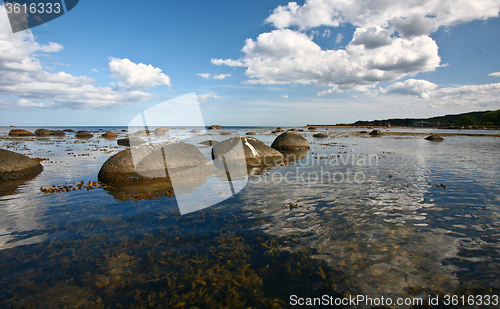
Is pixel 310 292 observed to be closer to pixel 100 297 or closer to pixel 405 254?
pixel 405 254

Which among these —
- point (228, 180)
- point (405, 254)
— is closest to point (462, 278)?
point (405, 254)

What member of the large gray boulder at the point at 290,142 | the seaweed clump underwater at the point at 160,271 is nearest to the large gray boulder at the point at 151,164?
the seaweed clump underwater at the point at 160,271

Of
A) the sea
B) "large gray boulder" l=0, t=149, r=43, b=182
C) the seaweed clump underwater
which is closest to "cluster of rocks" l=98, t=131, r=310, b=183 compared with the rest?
the sea

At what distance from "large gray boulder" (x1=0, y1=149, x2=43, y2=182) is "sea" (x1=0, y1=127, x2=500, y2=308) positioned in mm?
3206

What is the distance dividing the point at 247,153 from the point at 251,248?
1359 centimetres

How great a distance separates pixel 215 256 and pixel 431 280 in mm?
4489

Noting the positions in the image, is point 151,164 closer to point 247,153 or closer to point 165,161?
point 165,161

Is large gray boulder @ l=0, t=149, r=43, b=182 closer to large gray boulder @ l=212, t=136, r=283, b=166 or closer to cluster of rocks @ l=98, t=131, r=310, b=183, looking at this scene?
cluster of rocks @ l=98, t=131, r=310, b=183

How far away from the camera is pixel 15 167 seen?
12.8 metres

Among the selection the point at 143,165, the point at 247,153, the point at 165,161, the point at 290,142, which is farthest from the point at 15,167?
the point at 290,142

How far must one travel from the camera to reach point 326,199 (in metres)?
9.09

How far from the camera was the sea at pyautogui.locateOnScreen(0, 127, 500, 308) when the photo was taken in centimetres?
405

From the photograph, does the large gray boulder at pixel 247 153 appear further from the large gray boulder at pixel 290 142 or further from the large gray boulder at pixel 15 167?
the large gray boulder at pixel 15 167

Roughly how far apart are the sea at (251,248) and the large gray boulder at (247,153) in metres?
7.90
